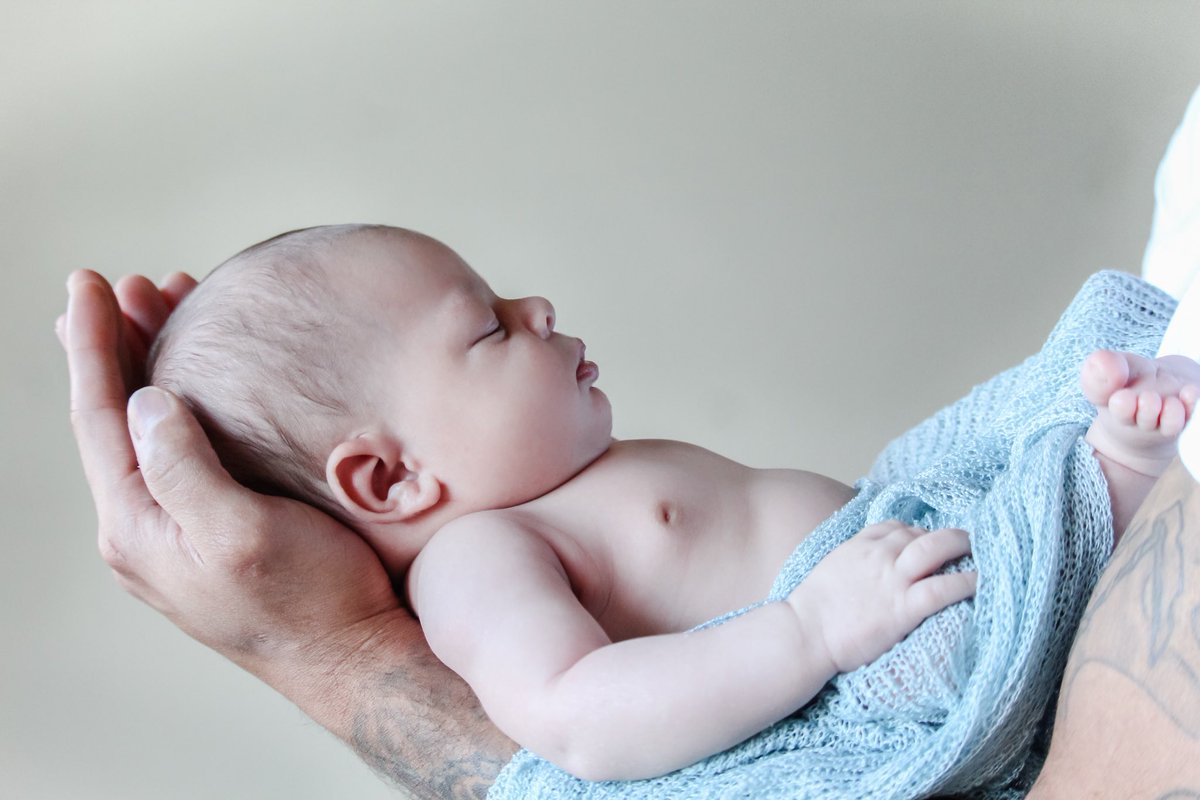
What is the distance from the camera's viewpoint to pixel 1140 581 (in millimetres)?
540

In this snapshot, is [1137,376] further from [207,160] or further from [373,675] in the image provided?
[207,160]

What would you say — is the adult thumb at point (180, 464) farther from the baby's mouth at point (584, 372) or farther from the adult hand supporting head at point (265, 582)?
the baby's mouth at point (584, 372)

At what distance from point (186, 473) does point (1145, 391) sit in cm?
63

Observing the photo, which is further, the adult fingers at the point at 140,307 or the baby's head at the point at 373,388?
the adult fingers at the point at 140,307

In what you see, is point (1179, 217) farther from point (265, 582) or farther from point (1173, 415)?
point (265, 582)

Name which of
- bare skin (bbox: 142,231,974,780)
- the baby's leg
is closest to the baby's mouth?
bare skin (bbox: 142,231,974,780)

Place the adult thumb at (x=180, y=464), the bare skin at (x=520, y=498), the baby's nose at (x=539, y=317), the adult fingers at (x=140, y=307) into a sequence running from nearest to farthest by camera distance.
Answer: the bare skin at (x=520, y=498) < the adult thumb at (x=180, y=464) < the baby's nose at (x=539, y=317) < the adult fingers at (x=140, y=307)

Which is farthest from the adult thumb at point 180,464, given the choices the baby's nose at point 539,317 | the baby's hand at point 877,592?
the baby's hand at point 877,592

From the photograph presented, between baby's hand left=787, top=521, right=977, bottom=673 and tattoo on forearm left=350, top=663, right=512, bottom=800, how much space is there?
0.28m

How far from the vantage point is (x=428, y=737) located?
35.3 inches

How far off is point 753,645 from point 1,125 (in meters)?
1.54

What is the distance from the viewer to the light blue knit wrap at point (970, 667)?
64 cm

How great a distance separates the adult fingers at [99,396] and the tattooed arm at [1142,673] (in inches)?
27.6

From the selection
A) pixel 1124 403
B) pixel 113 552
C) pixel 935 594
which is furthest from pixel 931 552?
pixel 113 552
